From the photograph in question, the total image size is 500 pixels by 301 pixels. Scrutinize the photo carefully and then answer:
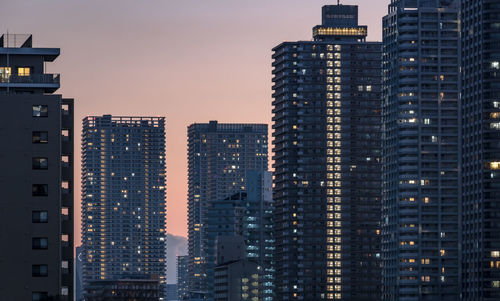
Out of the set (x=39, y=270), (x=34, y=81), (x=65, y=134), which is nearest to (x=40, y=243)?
(x=39, y=270)

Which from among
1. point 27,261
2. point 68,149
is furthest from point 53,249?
point 68,149

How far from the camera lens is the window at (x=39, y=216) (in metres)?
127

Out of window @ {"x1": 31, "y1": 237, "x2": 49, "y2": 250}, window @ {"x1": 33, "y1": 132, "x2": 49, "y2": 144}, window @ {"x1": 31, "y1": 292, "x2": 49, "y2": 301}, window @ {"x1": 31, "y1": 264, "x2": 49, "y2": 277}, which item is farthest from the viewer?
window @ {"x1": 33, "y1": 132, "x2": 49, "y2": 144}

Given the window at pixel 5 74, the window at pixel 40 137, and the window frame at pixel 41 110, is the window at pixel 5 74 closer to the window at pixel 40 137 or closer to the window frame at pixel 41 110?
the window frame at pixel 41 110

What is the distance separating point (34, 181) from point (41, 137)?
412 cm

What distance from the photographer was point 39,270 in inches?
4934

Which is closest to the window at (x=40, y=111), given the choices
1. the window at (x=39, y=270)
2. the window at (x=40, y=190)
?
the window at (x=40, y=190)

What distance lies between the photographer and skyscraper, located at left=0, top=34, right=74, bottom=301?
125 metres

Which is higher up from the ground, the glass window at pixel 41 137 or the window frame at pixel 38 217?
the glass window at pixel 41 137

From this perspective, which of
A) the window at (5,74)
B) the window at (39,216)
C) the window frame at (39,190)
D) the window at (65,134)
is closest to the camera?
the window at (39,216)

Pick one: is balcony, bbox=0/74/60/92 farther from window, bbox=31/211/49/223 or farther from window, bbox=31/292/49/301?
window, bbox=31/292/49/301

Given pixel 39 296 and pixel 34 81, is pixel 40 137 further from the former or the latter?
pixel 39 296

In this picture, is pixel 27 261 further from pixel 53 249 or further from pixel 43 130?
pixel 43 130

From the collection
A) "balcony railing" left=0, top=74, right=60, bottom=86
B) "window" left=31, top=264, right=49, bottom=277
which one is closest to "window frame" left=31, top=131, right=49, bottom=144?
"balcony railing" left=0, top=74, right=60, bottom=86
